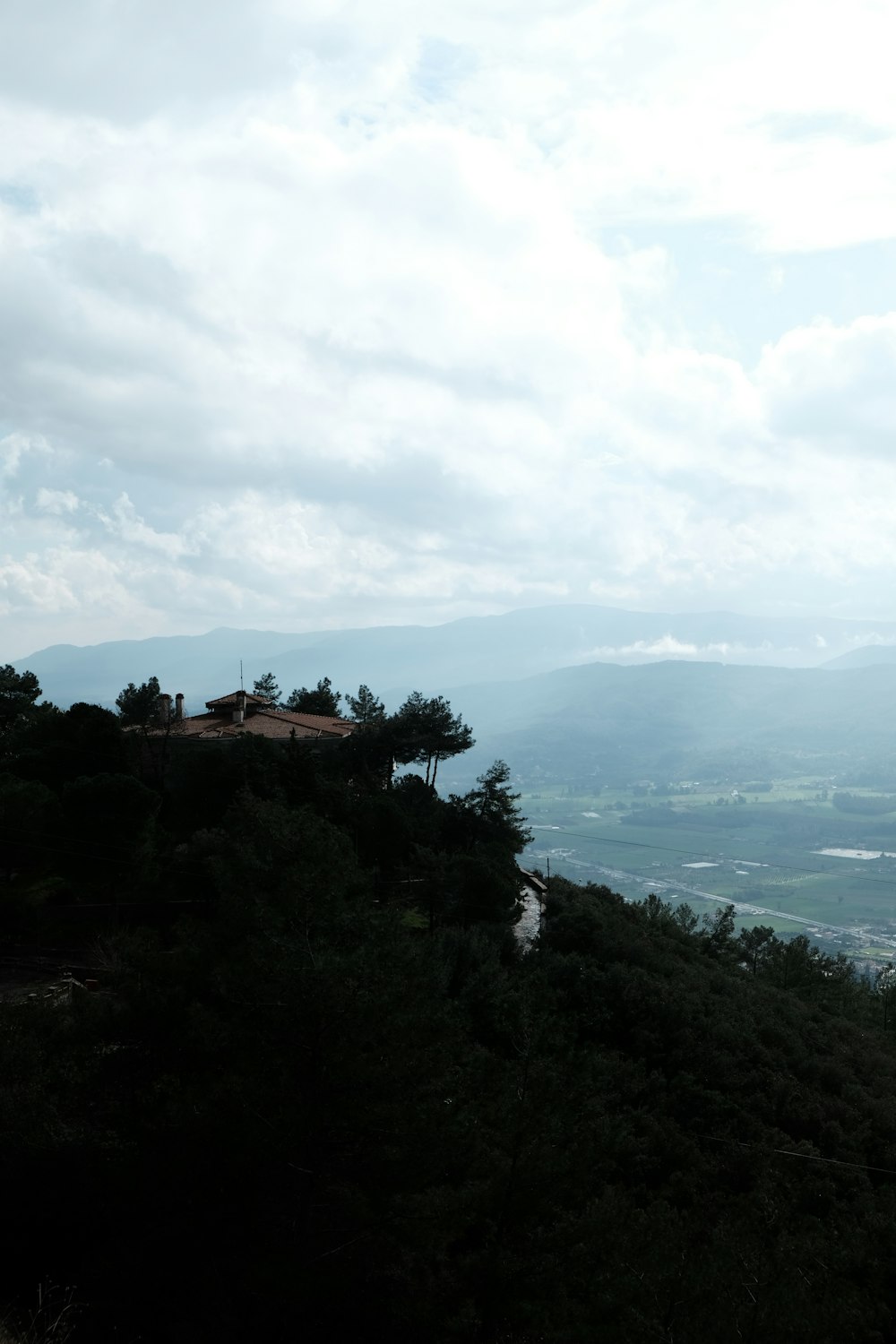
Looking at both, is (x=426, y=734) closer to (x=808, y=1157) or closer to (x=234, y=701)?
(x=234, y=701)

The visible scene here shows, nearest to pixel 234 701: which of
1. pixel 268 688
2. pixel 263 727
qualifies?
pixel 263 727

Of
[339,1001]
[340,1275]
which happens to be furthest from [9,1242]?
[339,1001]

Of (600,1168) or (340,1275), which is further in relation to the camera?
(600,1168)

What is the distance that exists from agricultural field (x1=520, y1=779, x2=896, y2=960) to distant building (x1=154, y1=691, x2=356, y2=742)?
31.7 meters

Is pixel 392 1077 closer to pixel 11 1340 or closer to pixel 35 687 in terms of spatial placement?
pixel 11 1340

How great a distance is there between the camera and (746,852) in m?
126

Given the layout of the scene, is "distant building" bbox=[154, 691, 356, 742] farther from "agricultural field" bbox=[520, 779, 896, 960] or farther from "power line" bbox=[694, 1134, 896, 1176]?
"agricultural field" bbox=[520, 779, 896, 960]

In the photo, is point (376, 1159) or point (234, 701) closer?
point (376, 1159)

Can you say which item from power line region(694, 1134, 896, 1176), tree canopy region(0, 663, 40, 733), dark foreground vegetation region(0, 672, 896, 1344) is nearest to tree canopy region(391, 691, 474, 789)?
tree canopy region(0, 663, 40, 733)

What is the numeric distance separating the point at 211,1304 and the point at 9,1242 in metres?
3.13

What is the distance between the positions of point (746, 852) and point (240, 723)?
325 feet

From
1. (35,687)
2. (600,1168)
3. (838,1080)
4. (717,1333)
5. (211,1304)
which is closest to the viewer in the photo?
(717,1333)

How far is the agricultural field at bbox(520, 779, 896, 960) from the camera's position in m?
93.2

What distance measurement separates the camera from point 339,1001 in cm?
1230
